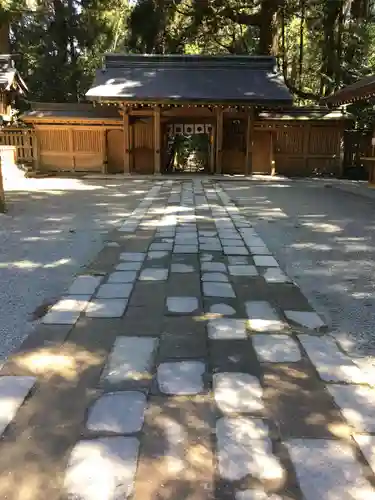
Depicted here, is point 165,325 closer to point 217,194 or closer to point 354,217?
point 354,217

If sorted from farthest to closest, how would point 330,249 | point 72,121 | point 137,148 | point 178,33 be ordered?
point 178,33
point 137,148
point 72,121
point 330,249

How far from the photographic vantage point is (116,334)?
8.52 feet

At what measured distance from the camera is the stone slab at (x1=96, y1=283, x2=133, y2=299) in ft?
10.6

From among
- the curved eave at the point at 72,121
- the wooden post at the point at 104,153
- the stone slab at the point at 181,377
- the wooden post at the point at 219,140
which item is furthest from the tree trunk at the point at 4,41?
the stone slab at the point at 181,377

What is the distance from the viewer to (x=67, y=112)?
15.4m

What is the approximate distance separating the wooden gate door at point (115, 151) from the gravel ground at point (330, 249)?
22.5 feet

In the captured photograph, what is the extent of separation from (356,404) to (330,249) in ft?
10.4

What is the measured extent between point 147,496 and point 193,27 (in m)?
20.7

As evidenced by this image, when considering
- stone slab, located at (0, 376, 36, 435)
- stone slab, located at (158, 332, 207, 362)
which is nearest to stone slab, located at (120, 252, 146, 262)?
stone slab, located at (158, 332, 207, 362)

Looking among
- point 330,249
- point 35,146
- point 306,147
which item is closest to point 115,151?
point 35,146

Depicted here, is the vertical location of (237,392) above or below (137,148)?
below

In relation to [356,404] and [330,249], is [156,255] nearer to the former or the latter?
[330,249]

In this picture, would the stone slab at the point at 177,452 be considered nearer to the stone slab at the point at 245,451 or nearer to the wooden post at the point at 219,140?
the stone slab at the point at 245,451

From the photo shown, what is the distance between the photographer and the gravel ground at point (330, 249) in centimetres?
292
